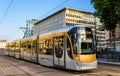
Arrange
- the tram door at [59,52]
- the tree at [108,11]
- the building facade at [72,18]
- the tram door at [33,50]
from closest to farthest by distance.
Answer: the tram door at [59,52] → the tram door at [33,50] → the tree at [108,11] → the building facade at [72,18]

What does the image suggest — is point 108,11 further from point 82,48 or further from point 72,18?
point 72,18

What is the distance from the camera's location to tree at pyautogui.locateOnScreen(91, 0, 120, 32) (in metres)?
25.9

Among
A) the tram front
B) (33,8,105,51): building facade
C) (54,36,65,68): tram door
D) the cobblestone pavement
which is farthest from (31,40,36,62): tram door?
(33,8,105,51): building facade

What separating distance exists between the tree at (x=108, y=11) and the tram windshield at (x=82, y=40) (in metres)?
9.53

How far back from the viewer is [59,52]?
1773 centimetres

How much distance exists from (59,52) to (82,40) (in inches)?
98.1

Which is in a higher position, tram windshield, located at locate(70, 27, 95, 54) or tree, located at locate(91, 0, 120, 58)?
tree, located at locate(91, 0, 120, 58)

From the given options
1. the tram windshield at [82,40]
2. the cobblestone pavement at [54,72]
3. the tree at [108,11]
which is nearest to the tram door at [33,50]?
the cobblestone pavement at [54,72]

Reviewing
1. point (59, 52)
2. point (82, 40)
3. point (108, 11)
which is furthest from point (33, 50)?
point (82, 40)

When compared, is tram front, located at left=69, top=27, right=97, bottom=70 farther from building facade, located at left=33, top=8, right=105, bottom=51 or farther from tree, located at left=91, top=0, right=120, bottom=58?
building facade, located at left=33, top=8, right=105, bottom=51

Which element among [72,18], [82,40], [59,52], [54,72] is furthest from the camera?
[72,18]

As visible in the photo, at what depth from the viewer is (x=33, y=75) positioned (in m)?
15.9

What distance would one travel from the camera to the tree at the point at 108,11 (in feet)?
85.0

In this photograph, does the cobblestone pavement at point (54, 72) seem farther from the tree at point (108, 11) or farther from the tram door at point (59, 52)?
the tree at point (108, 11)
